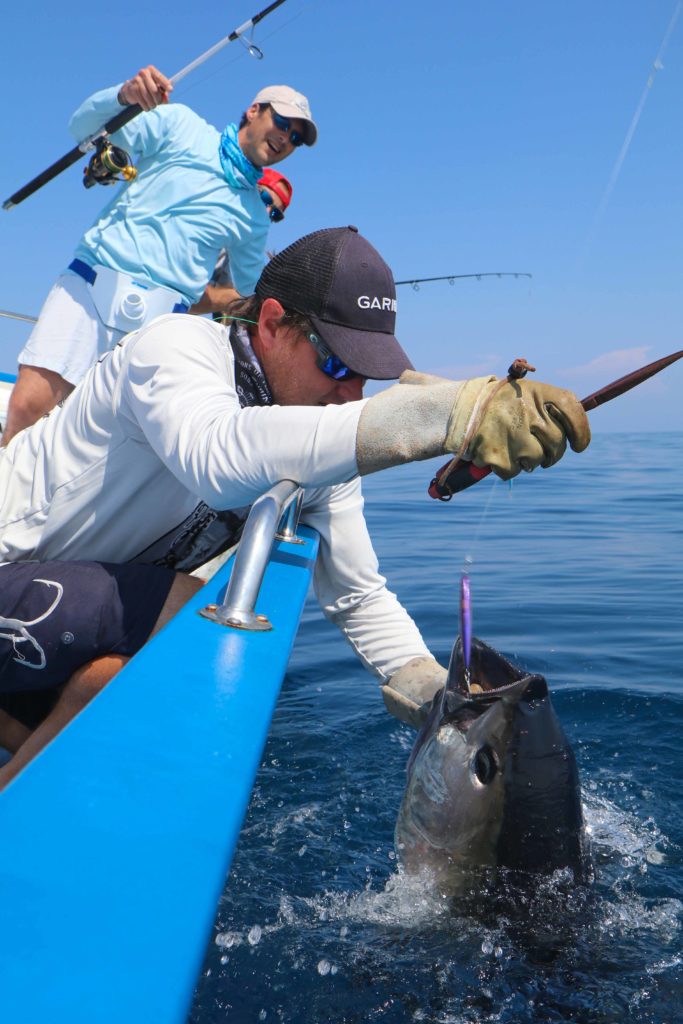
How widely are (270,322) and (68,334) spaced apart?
2.26m

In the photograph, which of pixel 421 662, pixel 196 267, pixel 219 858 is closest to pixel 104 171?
pixel 196 267

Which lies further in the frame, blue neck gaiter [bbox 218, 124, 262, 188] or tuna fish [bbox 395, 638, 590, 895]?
blue neck gaiter [bbox 218, 124, 262, 188]

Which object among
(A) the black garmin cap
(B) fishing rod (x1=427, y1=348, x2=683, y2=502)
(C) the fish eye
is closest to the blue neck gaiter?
(A) the black garmin cap

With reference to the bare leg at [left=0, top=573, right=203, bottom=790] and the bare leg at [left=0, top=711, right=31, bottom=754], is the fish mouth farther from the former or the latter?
the bare leg at [left=0, top=711, right=31, bottom=754]

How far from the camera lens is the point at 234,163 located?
4.29 metres

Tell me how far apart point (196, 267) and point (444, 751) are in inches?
120

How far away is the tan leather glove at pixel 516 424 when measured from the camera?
166cm

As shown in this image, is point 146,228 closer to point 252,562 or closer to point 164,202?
point 164,202

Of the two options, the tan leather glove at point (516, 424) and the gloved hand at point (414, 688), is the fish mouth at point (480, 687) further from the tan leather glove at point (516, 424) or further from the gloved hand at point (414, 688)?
the tan leather glove at point (516, 424)

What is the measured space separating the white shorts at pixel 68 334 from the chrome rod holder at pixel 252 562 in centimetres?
275

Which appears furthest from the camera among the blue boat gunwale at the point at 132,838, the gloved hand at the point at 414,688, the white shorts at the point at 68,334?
the white shorts at the point at 68,334

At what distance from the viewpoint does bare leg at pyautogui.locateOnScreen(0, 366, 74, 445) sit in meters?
4.23

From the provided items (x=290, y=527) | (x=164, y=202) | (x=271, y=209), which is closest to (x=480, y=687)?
(x=290, y=527)

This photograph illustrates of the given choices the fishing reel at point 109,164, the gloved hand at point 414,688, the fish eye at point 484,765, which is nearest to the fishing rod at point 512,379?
the fish eye at point 484,765
